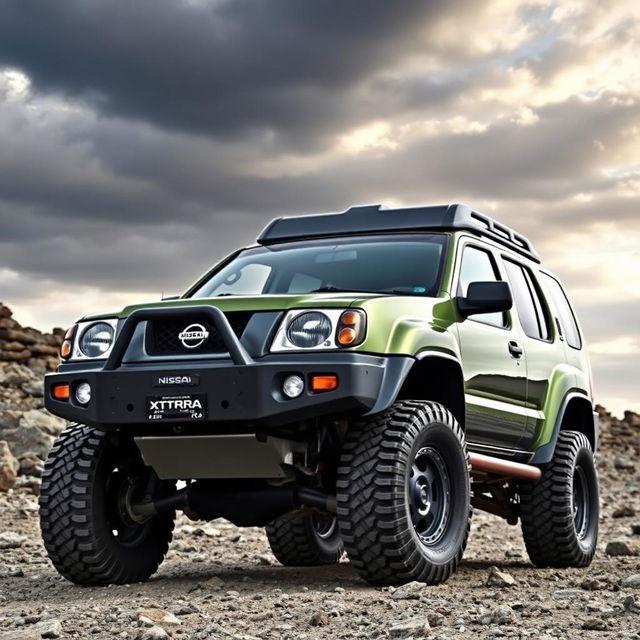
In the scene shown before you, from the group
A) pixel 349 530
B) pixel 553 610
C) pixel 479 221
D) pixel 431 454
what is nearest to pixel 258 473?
pixel 349 530

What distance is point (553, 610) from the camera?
6.17m

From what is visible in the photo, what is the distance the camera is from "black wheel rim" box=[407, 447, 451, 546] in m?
6.90

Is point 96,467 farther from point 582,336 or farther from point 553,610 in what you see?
point 582,336

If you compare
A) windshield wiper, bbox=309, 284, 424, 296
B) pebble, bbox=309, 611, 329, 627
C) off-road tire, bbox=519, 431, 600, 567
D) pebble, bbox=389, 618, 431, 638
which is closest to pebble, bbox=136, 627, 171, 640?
pebble, bbox=309, 611, 329, 627

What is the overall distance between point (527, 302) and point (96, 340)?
12.2ft

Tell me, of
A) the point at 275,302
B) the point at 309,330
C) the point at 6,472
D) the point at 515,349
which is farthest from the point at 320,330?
the point at 6,472

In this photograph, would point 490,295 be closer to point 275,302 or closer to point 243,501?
point 275,302

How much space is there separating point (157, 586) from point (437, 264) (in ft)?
8.70

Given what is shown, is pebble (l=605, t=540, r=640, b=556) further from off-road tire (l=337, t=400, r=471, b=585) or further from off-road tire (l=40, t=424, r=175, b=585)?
off-road tire (l=40, t=424, r=175, b=585)

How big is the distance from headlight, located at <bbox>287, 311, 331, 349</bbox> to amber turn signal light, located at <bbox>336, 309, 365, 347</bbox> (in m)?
0.08

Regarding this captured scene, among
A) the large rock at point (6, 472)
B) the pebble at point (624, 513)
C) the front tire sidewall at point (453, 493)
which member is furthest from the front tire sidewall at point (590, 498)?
the pebble at point (624, 513)

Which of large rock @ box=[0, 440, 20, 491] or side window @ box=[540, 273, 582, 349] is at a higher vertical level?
side window @ box=[540, 273, 582, 349]

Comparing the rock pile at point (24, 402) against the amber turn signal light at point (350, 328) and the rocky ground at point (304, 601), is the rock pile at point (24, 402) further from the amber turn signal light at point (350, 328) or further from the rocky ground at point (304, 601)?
the amber turn signal light at point (350, 328)

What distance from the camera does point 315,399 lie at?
251 inches
